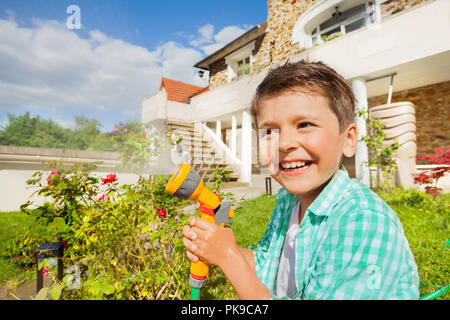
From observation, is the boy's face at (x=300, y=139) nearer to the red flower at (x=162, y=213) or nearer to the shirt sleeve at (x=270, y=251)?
the shirt sleeve at (x=270, y=251)

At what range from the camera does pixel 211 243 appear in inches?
28.8

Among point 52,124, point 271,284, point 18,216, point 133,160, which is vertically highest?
point 52,124

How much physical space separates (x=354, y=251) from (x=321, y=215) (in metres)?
0.20

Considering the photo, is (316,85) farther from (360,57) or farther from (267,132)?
(360,57)

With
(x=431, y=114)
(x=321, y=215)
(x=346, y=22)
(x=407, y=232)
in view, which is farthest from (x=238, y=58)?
(x=321, y=215)

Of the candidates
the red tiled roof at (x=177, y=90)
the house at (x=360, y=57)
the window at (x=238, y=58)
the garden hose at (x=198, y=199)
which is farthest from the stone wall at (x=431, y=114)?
the garden hose at (x=198, y=199)

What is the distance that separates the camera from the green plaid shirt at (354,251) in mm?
512

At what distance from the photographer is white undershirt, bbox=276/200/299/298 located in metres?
0.90

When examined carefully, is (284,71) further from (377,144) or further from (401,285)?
(377,144)

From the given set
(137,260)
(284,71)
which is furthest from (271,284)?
(137,260)

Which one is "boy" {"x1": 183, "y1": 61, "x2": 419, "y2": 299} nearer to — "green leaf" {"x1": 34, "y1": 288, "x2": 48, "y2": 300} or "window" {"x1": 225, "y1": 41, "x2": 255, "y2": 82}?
"green leaf" {"x1": 34, "y1": 288, "x2": 48, "y2": 300}

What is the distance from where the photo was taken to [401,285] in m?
0.53
